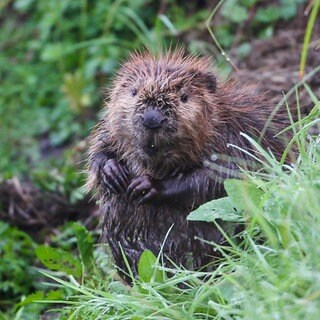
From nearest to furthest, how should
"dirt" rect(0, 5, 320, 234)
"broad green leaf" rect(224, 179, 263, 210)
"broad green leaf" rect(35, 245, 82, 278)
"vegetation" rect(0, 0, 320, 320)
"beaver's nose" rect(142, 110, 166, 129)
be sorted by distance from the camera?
1. "vegetation" rect(0, 0, 320, 320)
2. "broad green leaf" rect(224, 179, 263, 210)
3. "beaver's nose" rect(142, 110, 166, 129)
4. "broad green leaf" rect(35, 245, 82, 278)
5. "dirt" rect(0, 5, 320, 234)

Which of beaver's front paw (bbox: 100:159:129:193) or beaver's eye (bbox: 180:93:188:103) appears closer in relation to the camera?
beaver's eye (bbox: 180:93:188:103)

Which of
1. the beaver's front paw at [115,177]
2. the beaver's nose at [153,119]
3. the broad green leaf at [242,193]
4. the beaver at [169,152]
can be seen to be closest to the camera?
the broad green leaf at [242,193]

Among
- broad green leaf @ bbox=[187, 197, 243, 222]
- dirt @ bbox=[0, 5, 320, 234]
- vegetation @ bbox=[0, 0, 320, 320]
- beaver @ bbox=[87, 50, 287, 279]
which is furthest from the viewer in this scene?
dirt @ bbox=[0, 5, 320, 234]

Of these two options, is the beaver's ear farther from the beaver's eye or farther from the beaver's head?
the beaver's eye

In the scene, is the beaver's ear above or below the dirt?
above

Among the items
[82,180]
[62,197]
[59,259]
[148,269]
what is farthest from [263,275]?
[62,197]

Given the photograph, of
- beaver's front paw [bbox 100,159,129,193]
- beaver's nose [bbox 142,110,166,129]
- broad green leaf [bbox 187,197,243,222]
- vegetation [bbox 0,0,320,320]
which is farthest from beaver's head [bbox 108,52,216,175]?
broad green leaf [bbox 187,197,243,222]

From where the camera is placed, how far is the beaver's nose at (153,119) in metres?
4.52

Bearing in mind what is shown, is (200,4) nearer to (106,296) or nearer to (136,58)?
(136,58)

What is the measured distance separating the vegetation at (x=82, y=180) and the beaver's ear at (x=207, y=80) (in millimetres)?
423

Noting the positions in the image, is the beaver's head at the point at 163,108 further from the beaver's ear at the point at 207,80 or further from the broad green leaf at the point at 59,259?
the broad green leaf at the point at 59,259

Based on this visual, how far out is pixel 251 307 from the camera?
10.6 feet

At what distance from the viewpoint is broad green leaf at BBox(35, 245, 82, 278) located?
17.1 feet

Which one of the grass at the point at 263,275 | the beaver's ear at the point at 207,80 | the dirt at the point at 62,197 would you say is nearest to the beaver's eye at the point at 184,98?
the beaver's ear at the point at 207,80
